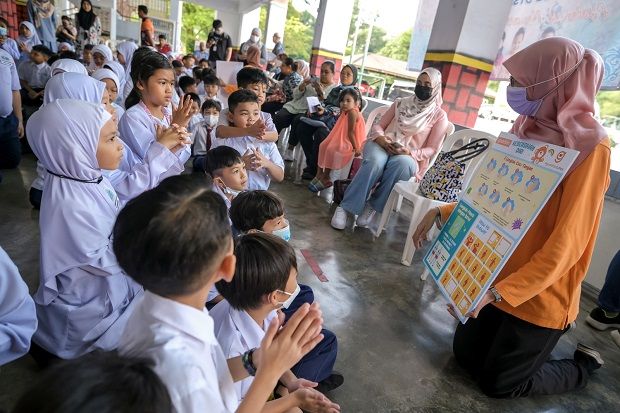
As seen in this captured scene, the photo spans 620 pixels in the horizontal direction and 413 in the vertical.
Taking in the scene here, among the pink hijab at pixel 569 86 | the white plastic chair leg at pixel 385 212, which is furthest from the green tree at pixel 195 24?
the pink hijab at pixel 569 86

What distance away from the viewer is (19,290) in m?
1.15

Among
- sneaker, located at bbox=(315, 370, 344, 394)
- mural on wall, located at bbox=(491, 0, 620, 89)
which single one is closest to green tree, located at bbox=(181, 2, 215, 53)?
mural on wall, located at bbox=(491, 0, 620, 89)

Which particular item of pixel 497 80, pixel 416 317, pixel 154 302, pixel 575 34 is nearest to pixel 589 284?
pixel 416 317

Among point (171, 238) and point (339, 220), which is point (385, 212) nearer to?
point (339, 220)

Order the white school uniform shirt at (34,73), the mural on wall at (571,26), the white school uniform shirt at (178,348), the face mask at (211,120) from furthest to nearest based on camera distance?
the white school uniform shirt at (34,73), the face mask at (211,120), the mural on wall at (571,26), the white school uniform shirt at (178,348)

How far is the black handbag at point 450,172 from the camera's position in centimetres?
252

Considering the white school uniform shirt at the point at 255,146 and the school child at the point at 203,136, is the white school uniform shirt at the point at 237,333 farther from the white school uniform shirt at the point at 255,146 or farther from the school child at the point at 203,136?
the school child at the point at 203,136

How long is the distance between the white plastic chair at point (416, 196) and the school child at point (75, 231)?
196cm

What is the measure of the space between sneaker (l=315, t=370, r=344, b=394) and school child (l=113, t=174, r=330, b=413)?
825mm

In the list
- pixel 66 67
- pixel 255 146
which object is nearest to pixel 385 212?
pixel 255 146

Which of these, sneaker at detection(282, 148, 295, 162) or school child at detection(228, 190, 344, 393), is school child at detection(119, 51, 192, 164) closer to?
school child at detection(228, 190, 344, 393)

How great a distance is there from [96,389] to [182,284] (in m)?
0.25

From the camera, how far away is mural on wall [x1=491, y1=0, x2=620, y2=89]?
9.61 ft

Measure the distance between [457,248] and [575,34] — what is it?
2797 mm
